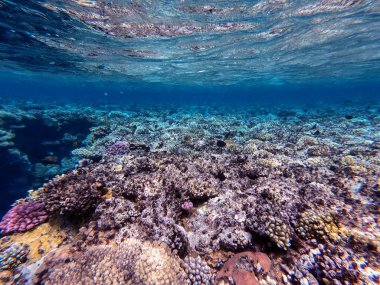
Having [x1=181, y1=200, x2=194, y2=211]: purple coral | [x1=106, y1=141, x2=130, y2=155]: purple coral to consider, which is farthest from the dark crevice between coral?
[x1=181, y1=200, x2=194, y2=211]: purple coral

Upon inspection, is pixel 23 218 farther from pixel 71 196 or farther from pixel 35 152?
pixel 35 152

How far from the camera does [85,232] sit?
13.0 feet

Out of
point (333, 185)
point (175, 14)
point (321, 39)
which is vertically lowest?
point (333, 185)

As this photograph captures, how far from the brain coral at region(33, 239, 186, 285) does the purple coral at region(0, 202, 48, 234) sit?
131cm

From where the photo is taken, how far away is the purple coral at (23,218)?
172 inches

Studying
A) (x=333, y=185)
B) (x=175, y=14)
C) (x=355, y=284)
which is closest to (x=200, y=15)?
(x=175, y=14)

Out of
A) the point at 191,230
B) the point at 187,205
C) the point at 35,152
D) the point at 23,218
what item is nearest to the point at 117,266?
the point at 191,230

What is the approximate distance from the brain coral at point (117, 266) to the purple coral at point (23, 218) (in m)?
1.31

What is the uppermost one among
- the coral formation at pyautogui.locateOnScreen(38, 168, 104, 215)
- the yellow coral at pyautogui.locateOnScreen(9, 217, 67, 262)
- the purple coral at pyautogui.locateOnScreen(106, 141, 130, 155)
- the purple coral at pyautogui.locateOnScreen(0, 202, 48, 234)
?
the purple coral at pyautogui.locateOnScreen(106, 141, 130, 155)

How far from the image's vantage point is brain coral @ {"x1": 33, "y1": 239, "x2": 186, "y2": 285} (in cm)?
297

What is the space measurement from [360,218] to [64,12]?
1837cm

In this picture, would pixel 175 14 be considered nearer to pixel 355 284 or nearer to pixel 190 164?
pixel 190 164

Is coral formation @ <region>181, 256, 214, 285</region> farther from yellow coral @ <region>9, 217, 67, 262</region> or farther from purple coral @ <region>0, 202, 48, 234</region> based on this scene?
purple coral @ <region>0, 202, 48, 234</region>

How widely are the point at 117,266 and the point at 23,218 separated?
290cm
